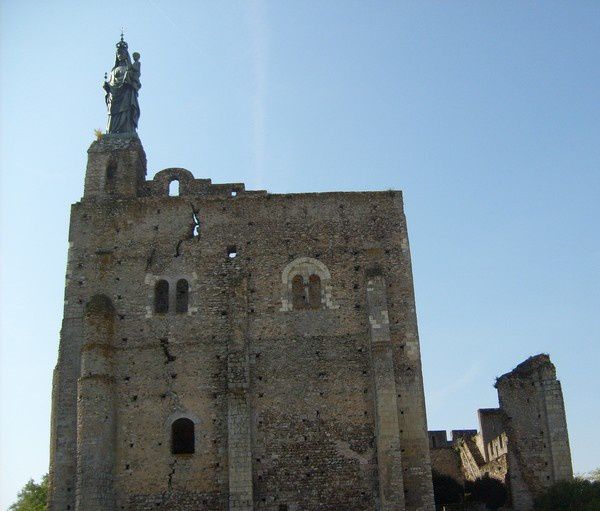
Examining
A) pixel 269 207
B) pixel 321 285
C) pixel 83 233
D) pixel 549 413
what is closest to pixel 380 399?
pixel 321 285

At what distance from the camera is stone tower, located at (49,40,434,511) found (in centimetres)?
1852

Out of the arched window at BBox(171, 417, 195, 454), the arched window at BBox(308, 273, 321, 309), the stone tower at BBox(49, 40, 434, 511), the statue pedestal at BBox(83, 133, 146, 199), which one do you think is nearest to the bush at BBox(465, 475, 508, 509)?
the stone tower at BBox(49, 40, 434, 511)

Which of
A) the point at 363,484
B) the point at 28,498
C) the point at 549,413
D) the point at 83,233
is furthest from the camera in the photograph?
the point at 28,498

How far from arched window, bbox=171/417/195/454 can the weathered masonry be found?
0.12 feet

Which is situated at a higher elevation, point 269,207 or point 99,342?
point 269,207

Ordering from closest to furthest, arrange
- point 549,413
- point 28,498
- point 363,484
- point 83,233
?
point 363,484
point 549,413
point 83,233
point 28,498

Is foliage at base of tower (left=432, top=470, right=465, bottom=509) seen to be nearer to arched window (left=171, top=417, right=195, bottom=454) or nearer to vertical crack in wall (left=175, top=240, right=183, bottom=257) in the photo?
arched window (left=171, top=417, right=195, bottom=454)

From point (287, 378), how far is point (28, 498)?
1706 centimetres

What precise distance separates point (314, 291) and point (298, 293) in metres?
0.45

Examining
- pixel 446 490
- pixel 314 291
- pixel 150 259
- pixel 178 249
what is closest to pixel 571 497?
pixel 446 490

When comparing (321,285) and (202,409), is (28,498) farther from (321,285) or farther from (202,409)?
(321,285)

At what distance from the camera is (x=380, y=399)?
1873 centimetres

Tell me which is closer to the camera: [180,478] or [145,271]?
[180,478]

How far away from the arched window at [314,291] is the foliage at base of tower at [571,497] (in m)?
7.75
